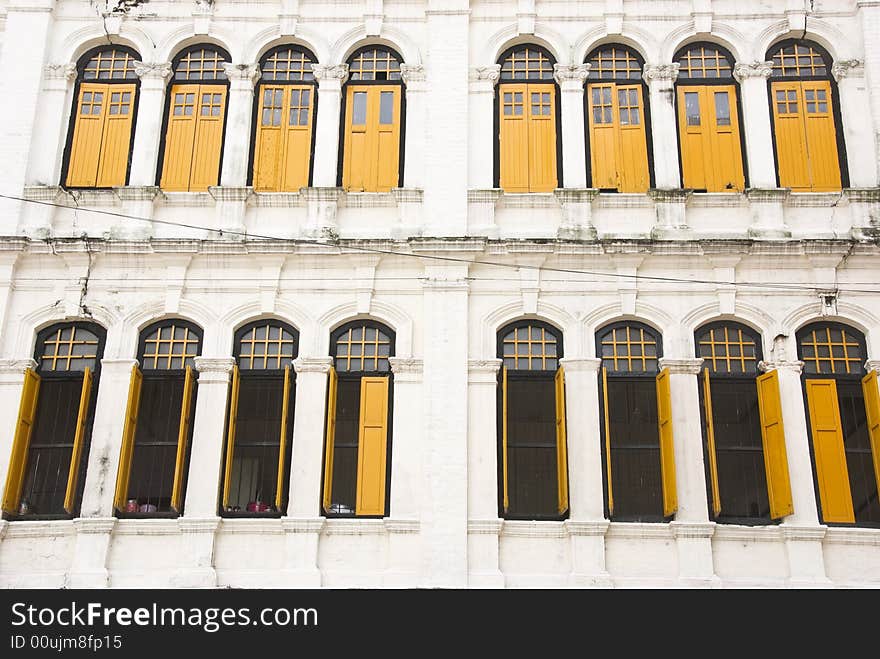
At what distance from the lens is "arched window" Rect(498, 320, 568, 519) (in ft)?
38.6

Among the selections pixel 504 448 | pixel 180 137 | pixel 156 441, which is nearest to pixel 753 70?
pixel 504 448

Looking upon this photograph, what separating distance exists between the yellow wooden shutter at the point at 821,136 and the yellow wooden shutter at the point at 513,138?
339 centimetres

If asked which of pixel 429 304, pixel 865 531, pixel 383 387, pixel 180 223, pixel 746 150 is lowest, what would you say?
pixel 865 531

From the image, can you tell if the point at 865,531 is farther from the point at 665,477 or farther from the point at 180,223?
the point at 180,223

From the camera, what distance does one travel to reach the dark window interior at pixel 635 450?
1177 centimetres

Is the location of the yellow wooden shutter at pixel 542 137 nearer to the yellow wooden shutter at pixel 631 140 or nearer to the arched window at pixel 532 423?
the yellow wooden shutter at pixel 631 140

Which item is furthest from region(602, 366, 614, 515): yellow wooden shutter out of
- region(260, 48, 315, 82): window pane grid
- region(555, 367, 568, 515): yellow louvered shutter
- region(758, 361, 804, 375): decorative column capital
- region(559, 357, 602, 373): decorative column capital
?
region(260, 48, 315, 82): window pane grid

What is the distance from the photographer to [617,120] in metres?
13.5

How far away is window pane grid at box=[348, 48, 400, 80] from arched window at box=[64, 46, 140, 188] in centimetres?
272

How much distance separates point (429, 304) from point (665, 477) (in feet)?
10.5

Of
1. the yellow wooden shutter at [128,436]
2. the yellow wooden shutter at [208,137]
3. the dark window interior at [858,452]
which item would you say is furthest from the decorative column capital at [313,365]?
the dark window interior at [858,452]

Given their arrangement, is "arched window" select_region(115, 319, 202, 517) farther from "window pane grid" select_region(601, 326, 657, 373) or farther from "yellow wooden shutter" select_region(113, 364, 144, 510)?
"window pane grid" select_region(601, 326, 657, 373)

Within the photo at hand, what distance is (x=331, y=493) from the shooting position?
1180cm

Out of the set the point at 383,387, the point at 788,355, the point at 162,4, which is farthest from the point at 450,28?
→ the point at 788,355
